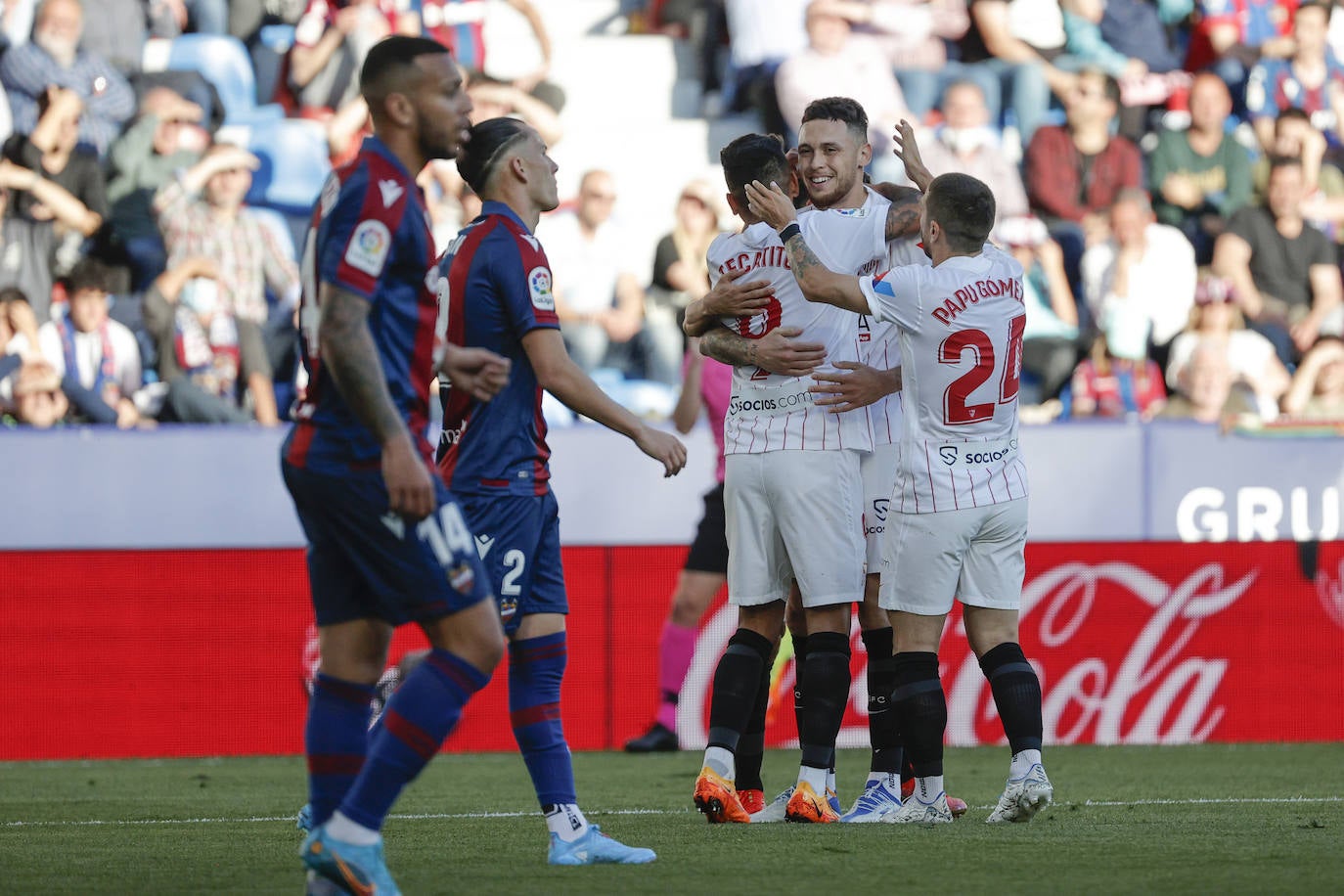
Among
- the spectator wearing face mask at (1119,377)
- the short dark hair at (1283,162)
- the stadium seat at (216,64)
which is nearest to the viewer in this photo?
the spectator wearing face mask at (1119,377)

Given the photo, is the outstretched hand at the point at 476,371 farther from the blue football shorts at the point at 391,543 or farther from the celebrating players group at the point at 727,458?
the blue football shorts at the point at 391,543

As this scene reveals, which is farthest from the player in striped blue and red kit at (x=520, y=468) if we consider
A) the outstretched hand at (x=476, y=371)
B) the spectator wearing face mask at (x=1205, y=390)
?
the spectator wearing face mask at (x=1205, y=390)

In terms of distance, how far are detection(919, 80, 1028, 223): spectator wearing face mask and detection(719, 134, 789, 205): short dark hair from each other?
8.35 m

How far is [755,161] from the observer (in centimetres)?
663

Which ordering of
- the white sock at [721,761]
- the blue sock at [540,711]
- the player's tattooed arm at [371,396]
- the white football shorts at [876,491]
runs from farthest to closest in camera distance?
the white football shorts at [876,491] → the white sock at [721,761] → the blue sock at [540,711] → the player's tattooed arm at [371,396]

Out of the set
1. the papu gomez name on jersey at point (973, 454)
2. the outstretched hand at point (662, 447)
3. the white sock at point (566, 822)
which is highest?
the outstretched hand at point (662, 447)

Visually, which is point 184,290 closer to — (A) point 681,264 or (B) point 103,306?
(B) point 103,306

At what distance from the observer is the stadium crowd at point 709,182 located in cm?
1321

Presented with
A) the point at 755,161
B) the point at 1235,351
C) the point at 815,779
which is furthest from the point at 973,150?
the point at 815,779

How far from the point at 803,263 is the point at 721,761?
161 cm

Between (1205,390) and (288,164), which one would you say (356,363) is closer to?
(288,164)

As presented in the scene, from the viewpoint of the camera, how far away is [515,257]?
5531 millimetres

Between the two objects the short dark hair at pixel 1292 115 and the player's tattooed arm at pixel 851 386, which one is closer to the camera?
the player's tattooed arm at pixel 851 386

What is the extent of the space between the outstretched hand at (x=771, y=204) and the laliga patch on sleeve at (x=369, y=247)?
2.13 meters
